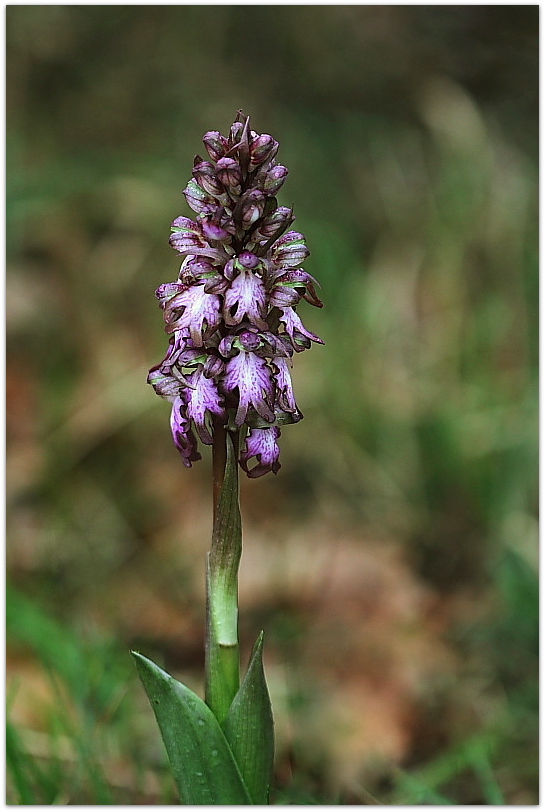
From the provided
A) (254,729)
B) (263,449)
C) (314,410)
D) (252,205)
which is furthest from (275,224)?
(314,410)

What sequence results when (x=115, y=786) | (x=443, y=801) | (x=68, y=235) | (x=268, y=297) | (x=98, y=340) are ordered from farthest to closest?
(x=68, y=235), (x=98, y=340), (x=115, y=786), (x=443, y=801), (x=268, y=297)

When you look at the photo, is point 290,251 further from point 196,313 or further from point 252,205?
point 196,313

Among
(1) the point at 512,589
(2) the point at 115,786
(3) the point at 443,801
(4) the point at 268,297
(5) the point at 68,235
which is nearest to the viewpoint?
(4) the point at 268,297

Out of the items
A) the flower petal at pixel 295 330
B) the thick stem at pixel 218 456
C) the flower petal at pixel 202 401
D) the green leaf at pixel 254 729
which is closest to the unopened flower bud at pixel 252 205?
the flower petal at pixel 295 330

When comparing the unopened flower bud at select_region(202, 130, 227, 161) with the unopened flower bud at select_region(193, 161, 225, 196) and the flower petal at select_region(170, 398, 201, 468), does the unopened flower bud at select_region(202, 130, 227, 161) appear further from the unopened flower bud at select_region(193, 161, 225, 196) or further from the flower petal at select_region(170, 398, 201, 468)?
the flower petal at select_region(170, 398, 201, 468)

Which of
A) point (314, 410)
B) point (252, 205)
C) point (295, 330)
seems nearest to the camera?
point (252, 205)

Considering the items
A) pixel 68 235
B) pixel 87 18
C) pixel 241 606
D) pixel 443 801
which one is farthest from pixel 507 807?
pixel 87 18

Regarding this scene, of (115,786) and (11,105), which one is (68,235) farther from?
(115,786)
